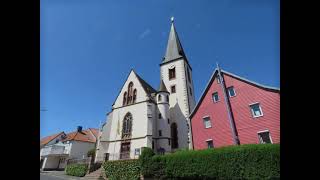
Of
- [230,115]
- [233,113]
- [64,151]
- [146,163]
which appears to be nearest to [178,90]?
[233,113]

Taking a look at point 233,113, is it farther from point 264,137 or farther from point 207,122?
point 264,137

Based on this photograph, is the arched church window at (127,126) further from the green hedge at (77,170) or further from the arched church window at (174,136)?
the green hedge at (77,170)

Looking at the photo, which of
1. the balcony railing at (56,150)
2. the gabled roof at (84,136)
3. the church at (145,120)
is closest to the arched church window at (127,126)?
the church at (145,120)

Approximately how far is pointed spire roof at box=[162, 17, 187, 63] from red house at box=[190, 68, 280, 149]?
19237 mm

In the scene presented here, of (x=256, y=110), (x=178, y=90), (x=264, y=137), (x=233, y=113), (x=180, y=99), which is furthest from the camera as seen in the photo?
(x=178, y=90)

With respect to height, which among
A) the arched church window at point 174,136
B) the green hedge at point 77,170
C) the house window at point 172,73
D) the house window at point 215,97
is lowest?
the green hedge at point 77,170

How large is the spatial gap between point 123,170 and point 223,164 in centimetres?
1261

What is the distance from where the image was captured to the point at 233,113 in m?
22.9

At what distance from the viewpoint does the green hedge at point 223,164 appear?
50.3 ft

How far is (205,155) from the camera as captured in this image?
18.8 metres

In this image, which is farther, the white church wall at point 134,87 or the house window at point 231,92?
the white church wall at point 134,87

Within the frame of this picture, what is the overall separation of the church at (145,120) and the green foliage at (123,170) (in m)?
3.79
